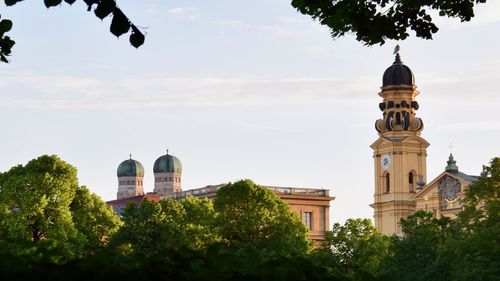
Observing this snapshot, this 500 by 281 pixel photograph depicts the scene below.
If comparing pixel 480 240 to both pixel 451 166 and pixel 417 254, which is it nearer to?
pixel 417 254

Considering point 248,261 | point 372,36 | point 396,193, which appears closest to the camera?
point 248,261

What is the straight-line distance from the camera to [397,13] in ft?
75.4

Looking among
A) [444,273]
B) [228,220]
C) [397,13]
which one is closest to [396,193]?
[228,220]

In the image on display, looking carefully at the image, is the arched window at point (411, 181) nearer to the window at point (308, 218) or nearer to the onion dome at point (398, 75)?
the onion dome at point (398, 75)

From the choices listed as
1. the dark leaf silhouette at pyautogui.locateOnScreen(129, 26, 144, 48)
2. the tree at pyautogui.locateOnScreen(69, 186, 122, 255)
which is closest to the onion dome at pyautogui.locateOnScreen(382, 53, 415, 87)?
the tree at pyautogui.locateOnScreen(69, 186, 122, 255)

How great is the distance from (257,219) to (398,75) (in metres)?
101

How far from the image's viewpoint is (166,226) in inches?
3558

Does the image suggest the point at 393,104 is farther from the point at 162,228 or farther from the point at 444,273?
the point at 444,273

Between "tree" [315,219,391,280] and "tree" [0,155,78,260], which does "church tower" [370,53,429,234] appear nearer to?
"tree" [315,219,391,280]

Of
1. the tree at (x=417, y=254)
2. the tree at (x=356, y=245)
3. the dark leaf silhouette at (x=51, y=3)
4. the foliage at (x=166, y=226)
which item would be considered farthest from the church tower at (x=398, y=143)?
the dark leaf silhouette at (x=51, y=3)

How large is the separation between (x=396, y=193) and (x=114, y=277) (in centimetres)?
17440

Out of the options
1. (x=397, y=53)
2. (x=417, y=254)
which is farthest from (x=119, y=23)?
(x=397, y=53)

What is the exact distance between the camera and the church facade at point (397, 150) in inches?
7274

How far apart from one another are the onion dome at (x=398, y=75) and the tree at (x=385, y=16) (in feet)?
542
